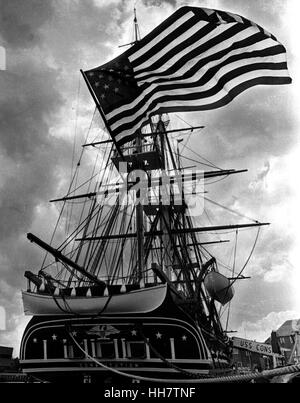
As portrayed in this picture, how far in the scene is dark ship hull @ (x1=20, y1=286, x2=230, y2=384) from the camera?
1039 cm

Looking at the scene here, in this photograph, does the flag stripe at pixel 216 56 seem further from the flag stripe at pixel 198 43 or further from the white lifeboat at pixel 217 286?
the white lifeboat at pixel 217 286

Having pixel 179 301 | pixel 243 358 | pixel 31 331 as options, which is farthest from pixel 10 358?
pixel 179 301

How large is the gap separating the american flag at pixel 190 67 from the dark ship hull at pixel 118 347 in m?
4.94

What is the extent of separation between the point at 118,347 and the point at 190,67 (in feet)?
24.6

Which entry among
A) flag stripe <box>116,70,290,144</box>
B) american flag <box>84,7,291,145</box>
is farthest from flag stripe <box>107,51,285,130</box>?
flag stripe <box>116,70,290,144</box>

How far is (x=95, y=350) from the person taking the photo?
11.1m

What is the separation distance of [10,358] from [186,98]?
A: 3457 centimetres

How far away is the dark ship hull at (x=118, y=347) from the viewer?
10391mm

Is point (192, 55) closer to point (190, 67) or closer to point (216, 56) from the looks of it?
point (190, 67)

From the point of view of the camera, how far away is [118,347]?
1084cm

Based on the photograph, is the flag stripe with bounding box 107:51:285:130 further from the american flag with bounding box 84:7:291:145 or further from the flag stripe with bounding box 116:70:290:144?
the flag stripe with bounding box 116:70:290:144

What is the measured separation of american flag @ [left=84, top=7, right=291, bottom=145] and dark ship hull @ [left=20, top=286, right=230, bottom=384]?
Result: 16.2 feet
